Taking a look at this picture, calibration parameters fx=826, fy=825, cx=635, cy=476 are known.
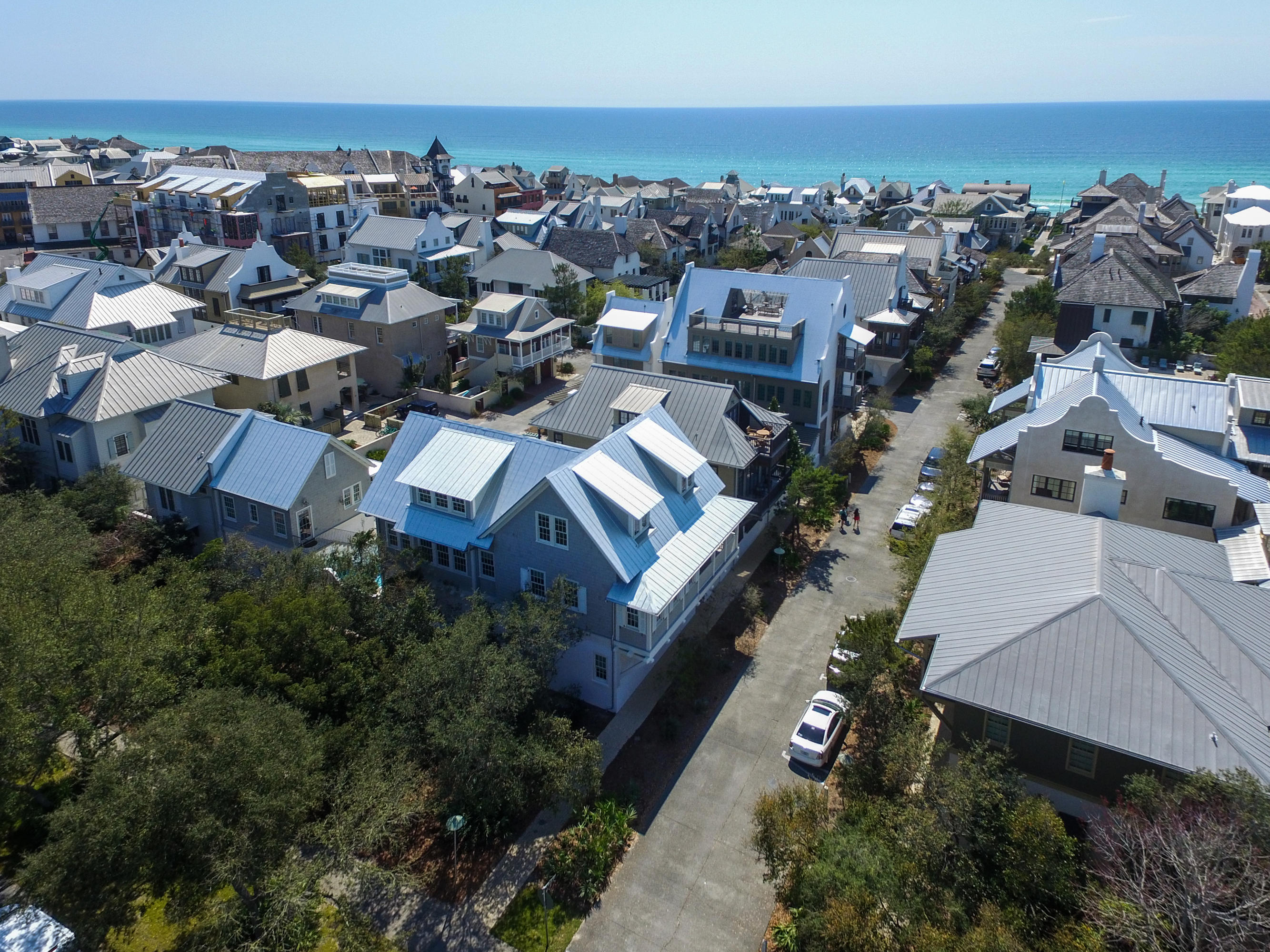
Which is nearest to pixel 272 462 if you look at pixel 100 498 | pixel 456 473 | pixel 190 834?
pixel 100 498

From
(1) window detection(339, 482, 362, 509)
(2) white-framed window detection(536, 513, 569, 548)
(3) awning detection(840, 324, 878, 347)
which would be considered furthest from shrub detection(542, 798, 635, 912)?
(3) awning detection(840, 324, 878, 347)

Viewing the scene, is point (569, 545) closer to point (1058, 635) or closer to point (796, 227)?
point (1058, 635)

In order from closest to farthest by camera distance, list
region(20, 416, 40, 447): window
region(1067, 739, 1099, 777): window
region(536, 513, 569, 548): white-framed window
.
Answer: region(1067, 739, 1099, 777): window < region(536, 513, 569, 548): white-framed window < region(20, 416, 40, 447): window

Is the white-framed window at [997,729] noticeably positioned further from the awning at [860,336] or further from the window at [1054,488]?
the awning at [860,336]

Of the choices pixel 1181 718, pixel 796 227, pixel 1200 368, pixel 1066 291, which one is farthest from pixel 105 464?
pixel 796 227

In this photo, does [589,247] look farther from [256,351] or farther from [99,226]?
[99,226]

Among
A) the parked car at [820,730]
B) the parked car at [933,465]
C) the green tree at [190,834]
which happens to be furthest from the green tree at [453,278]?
the green tree at [190,834]

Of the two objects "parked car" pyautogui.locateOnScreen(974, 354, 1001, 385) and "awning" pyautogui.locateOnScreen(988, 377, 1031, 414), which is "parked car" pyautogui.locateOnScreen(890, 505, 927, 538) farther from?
→ "parked car" pyautogui.locateOnScreen(974, 354, 1001, 385)
